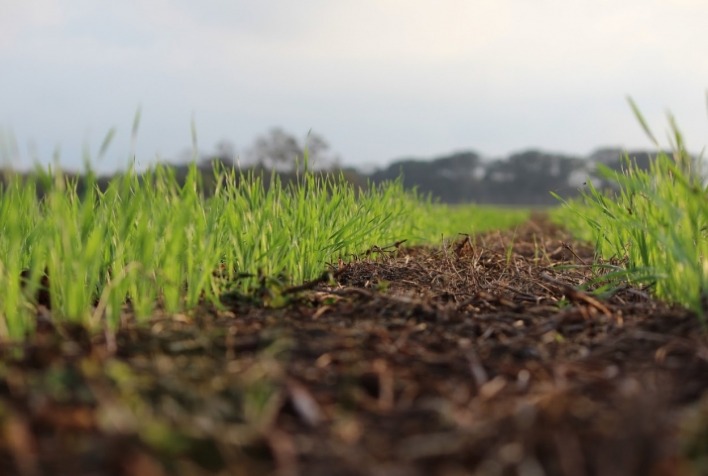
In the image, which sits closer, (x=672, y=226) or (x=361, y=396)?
(x=361, y=396)

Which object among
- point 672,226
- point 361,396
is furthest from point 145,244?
point 672,226

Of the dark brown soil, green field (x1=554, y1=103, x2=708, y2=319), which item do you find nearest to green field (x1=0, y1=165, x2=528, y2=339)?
the dark brown soil

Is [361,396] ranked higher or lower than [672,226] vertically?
lower

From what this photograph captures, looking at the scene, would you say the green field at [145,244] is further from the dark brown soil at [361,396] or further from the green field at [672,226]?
the green field at [672,226]

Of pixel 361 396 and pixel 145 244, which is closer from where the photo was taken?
pixel 361 396

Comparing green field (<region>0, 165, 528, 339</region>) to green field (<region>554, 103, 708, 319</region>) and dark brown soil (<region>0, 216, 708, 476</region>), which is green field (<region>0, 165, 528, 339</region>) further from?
green field (<region>554, 103, 708, 319</region>)

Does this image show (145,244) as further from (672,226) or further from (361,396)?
(672,226)

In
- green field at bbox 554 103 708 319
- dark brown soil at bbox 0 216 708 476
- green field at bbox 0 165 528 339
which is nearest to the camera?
dark brown soil at bbox 0 216 708 476

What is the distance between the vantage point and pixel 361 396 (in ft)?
3.35

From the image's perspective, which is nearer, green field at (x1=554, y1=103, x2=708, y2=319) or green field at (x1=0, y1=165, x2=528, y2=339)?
green field at (x1=0, y1=165, x2=528, y2=339)

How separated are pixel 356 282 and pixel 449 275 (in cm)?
39

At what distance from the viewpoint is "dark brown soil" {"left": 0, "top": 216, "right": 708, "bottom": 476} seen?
0.81 m

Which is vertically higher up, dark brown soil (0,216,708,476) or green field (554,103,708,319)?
green field (554,103,708,319)

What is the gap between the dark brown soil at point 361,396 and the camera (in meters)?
0.81
